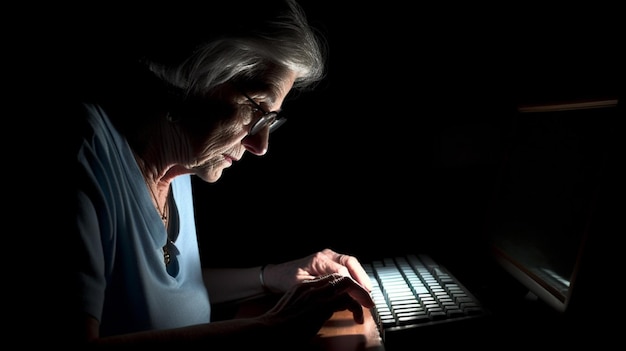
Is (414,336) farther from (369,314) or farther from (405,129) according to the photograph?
(405,129)

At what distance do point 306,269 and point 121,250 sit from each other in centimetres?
57

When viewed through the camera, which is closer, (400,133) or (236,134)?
(236,134)

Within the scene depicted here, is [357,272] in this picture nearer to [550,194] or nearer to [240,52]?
[550,194]

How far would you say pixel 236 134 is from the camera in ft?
3.61

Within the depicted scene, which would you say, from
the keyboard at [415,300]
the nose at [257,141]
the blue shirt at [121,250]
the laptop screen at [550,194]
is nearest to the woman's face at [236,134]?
the nose at [257,141]

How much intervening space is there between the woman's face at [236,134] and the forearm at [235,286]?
389 millimetres

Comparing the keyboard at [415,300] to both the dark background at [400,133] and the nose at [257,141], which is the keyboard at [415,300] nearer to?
the dark background at [400,133]

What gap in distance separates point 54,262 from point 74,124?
0.29m

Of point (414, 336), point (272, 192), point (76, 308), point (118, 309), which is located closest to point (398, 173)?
point (272, 192)

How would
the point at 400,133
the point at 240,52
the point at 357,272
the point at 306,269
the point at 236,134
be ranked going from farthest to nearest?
the point at 400,133, the point at 306,269, the point at 357,272, the point at 236,134, the point at 240,52

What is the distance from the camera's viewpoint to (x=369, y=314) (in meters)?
1.11

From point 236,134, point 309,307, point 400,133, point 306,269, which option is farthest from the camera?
point 400,133

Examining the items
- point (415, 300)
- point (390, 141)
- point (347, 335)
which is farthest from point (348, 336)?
point (390, 141)

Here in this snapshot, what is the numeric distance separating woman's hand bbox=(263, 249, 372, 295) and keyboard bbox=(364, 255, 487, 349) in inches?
3.5
